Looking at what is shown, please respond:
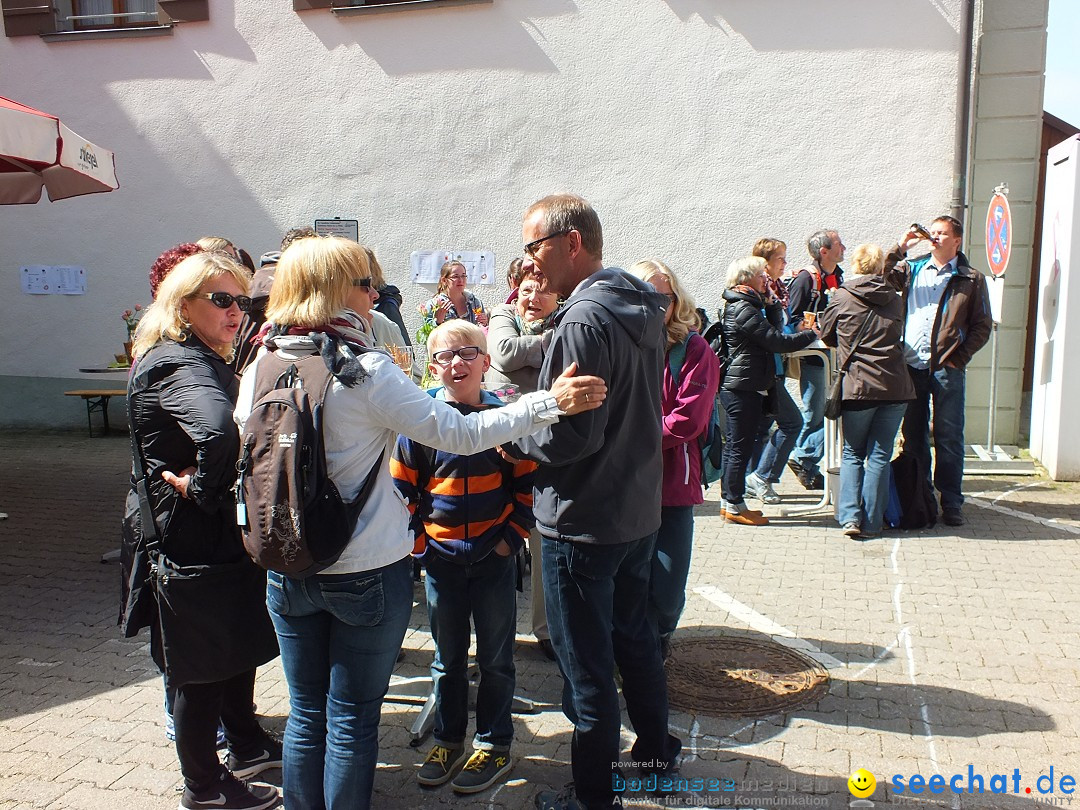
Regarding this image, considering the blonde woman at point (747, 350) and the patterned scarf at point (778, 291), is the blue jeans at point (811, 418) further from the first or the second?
the blonde woman at point (747, 350)

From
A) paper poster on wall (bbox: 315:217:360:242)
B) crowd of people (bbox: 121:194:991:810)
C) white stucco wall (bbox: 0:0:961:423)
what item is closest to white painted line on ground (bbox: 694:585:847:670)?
crowd of people (bbox: 121:194:991:810)

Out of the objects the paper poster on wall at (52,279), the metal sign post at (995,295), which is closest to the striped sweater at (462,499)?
the metal sign post at (995,295)

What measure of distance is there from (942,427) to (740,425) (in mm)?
1421

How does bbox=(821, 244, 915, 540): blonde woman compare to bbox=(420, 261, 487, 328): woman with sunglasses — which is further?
bbox=(420, 261, 487, 328): woman with sunglasses

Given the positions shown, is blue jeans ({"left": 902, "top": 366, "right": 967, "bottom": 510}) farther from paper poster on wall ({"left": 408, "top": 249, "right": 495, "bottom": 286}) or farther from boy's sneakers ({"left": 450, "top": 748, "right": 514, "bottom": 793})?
paper poster on wall ({"left": 408, "top": 249, "right": 495, "bottom": 286})

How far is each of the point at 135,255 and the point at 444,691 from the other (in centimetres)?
890

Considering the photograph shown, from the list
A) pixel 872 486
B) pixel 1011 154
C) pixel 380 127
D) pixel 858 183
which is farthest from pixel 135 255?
pixel 1011 154

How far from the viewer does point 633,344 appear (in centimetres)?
278

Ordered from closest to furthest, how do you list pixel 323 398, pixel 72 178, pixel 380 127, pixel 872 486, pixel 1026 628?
pixel 323 398, pixel 1026 628, pixel 872 486, pixel 72 178, pixel 380 127

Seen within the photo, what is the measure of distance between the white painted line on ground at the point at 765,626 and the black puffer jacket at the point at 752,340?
1.64 meters

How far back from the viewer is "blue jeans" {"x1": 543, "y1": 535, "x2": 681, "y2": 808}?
285 centimetres

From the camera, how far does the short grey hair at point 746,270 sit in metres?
6.23

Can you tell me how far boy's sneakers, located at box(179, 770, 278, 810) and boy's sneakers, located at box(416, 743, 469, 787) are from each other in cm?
51

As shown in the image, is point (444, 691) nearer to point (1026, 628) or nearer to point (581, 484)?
point (581, 484)
